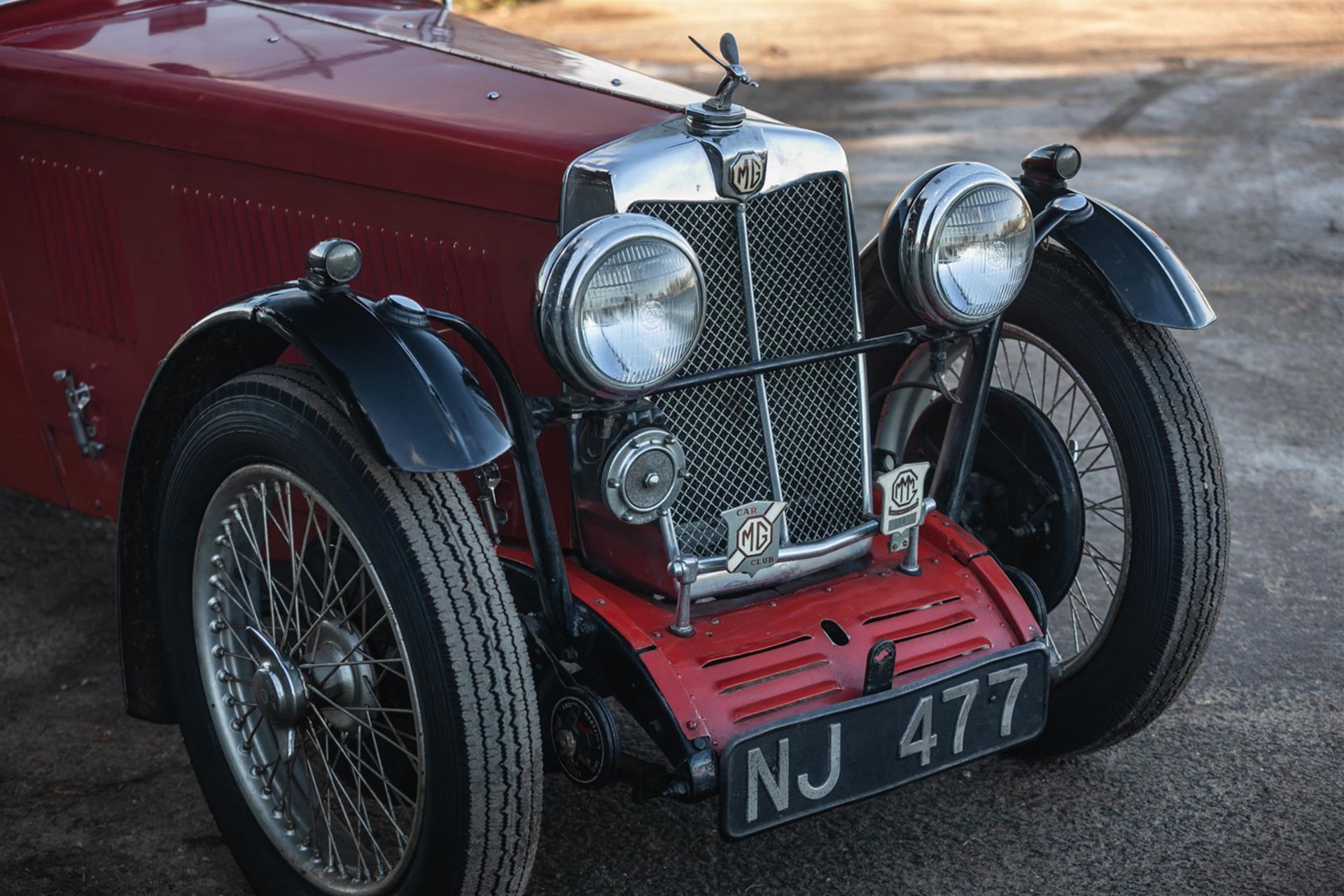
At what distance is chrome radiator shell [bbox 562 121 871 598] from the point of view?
2.20 metres

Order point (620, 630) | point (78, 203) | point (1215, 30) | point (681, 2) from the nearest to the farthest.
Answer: point (620, 630), point (78, 203), point (1215, 30), point (681, 2)

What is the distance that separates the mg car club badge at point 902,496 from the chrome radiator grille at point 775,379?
0.14 m

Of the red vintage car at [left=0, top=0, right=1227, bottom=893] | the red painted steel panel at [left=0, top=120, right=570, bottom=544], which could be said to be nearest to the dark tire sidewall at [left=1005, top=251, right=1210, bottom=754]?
the red vintage car at [left=0, top=0, right=1227, bottom=893]

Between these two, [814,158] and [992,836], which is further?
[992,836]

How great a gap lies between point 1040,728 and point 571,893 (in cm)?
81

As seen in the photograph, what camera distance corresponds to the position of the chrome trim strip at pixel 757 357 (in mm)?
2264

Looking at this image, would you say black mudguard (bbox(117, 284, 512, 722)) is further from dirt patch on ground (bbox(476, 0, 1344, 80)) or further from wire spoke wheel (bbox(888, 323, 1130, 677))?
dirt patch on ground (bbox(476, 0, 1344, 80))

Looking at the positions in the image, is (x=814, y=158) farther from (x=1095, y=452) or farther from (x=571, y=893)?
(x=1095, y=452)

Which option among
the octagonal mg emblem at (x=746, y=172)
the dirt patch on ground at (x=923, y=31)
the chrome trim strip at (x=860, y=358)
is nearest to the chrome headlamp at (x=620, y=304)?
the octagonal mg emblem at (x=746, y=172)

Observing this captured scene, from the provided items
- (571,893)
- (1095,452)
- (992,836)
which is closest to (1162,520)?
(992,836)

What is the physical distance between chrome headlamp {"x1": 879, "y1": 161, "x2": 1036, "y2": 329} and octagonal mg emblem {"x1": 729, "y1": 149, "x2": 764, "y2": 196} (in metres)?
0.24

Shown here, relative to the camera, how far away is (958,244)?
2.29 metres

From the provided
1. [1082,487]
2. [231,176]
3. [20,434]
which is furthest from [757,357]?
[20,434]

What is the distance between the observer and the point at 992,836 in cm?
249
